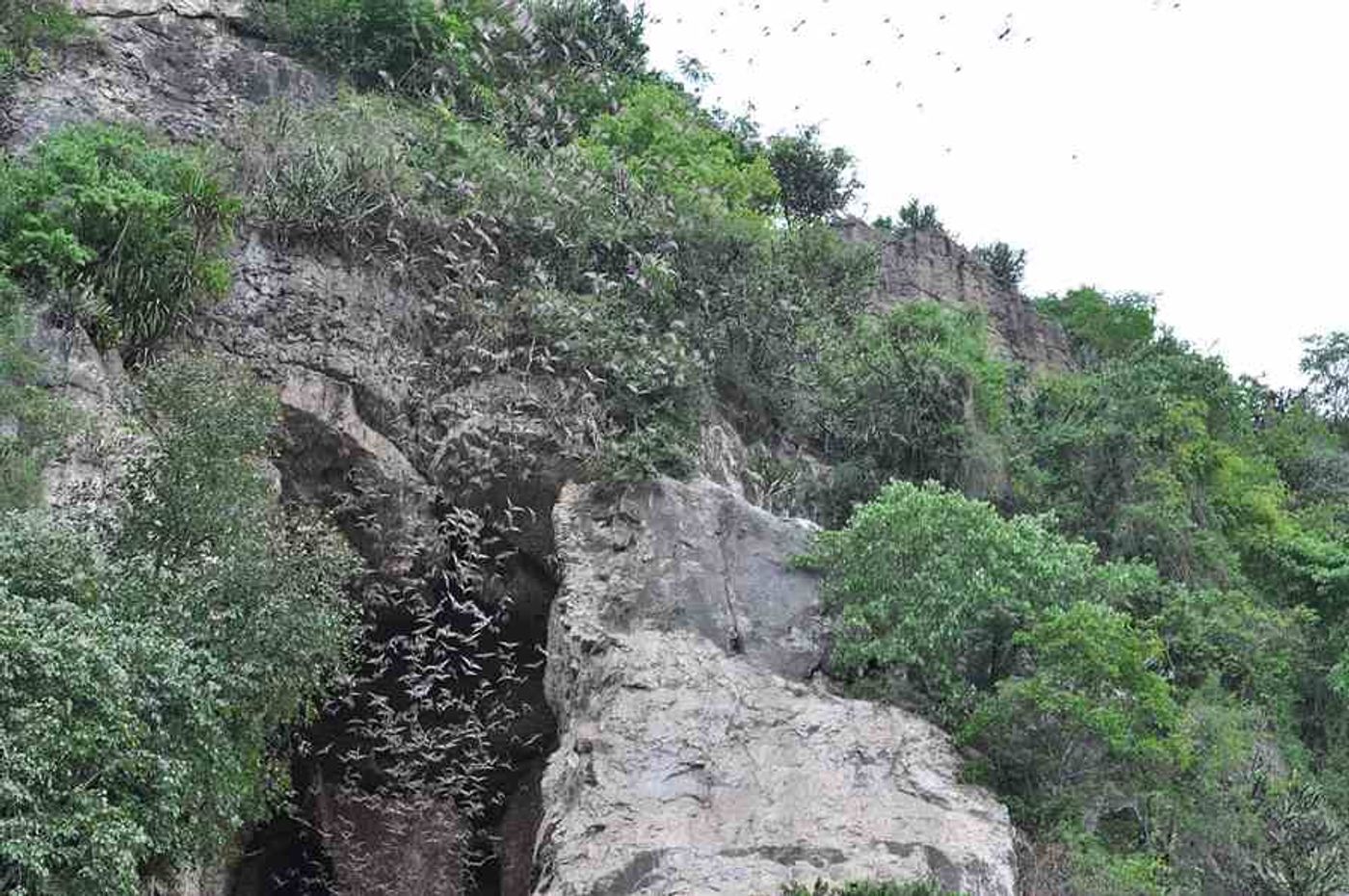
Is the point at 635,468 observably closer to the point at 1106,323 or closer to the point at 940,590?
the point at 940,590

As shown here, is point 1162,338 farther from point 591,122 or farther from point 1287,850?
point 1287,850

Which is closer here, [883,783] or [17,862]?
[17,862]

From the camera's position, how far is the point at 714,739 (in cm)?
1511

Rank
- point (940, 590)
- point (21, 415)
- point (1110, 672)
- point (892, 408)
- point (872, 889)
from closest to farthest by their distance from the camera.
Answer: point (872, 889)
point (21, 415)
point (1110, 672)
point (940, 590)
point (892, 408)

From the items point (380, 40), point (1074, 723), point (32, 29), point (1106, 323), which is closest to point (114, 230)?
point (32, 29)

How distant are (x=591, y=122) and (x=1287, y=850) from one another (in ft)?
49.2

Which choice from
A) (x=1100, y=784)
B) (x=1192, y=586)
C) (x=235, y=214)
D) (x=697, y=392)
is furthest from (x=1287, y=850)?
(x=235, y=214)

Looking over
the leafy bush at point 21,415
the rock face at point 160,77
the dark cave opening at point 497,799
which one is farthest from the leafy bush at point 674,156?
the leafy bush at point 21,415

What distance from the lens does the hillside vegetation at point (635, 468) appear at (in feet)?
40.3

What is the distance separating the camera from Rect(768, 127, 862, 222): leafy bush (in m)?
30.2

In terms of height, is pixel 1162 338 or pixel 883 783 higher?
pixel 1162 338

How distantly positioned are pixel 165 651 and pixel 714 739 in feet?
17.9

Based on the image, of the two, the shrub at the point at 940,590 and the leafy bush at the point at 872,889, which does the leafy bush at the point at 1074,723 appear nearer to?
the shrub at the point at 940,590

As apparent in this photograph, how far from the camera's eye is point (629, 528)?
17.5 m
